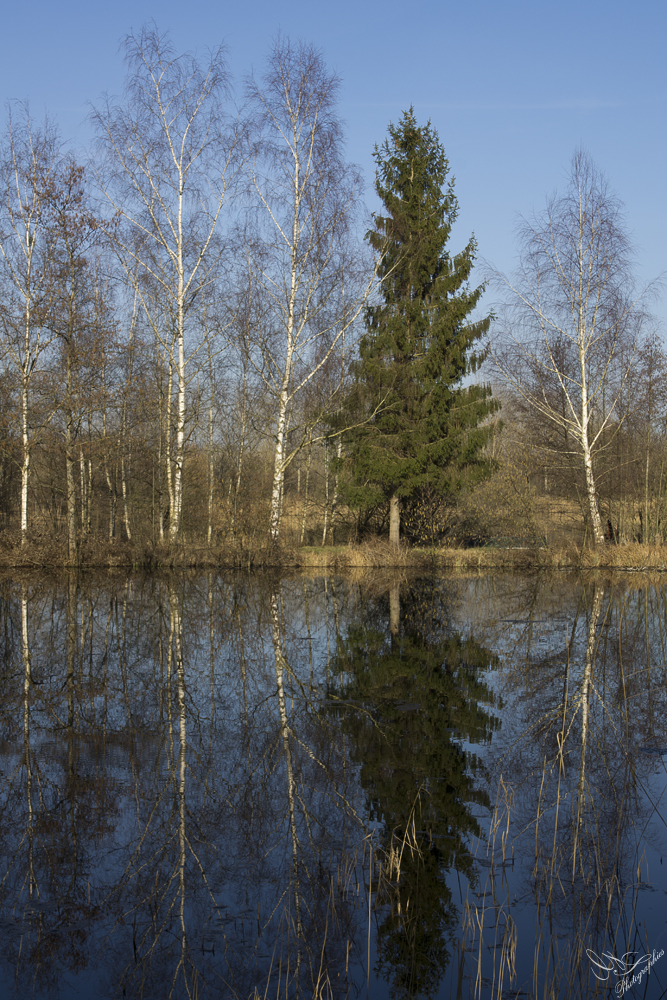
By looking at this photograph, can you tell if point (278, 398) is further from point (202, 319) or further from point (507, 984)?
point (507, 984)

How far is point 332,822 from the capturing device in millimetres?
4719

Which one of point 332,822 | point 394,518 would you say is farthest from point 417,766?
point 394,518

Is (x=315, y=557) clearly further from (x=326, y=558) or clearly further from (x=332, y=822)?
(x=332, y=822)

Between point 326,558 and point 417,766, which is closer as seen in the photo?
point 417,766

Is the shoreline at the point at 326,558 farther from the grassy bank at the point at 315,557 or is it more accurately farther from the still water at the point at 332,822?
the still water at the point at 332,822

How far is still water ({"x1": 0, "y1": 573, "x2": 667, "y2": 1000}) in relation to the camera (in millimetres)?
3361

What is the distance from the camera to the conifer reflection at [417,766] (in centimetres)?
360

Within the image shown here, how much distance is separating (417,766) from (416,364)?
19183mm

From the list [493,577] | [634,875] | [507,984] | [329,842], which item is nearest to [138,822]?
[329,842]

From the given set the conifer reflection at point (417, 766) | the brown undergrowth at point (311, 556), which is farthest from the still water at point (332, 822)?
the brown undergrowth at point (311, 556)

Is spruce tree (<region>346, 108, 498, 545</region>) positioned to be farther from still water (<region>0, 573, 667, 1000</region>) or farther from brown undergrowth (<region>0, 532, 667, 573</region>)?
still water (<region>0, 573, 667, 1000</region>)

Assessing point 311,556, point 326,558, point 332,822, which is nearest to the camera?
point 332,822

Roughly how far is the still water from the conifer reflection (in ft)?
0.06

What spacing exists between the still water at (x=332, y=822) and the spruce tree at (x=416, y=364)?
14.2m
